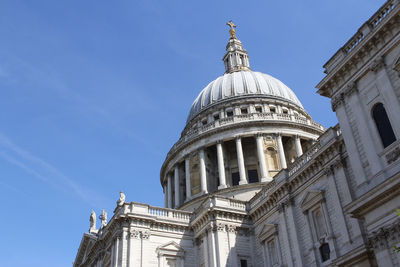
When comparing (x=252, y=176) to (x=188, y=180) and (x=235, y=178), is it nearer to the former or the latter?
(x=235, y=178)

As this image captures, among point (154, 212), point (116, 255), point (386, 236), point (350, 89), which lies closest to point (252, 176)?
point (154, 212)

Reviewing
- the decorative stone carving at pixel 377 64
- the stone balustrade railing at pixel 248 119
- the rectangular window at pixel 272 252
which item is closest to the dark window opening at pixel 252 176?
Result: the stone balustrade railing at pixel 248 119

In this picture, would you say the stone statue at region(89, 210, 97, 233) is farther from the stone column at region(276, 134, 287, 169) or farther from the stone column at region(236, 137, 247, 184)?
the stone column at region(276, 134, 287, 169)

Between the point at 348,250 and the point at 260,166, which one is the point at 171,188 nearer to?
the point at 260,166

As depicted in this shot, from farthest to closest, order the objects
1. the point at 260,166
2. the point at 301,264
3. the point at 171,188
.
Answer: the point at 171,188, the point at 260,166, the point at 301,264

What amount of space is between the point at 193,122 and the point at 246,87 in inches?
318

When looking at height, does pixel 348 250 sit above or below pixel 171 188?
below

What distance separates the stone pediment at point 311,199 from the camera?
2680 cm

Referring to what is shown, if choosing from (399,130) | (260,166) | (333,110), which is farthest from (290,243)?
(260,166)

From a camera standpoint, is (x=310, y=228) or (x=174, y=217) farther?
(x=174, y=217)

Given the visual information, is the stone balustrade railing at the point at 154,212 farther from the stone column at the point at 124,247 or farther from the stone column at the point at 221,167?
the stone column at the point at 221,167

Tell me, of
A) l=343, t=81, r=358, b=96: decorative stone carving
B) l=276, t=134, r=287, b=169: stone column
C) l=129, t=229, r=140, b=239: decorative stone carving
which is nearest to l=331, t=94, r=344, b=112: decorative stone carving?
l=343, t=81, r=358, b=96: decorative stone carving

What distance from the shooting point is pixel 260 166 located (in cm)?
4525

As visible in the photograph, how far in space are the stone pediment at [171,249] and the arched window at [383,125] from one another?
61.1 feet
